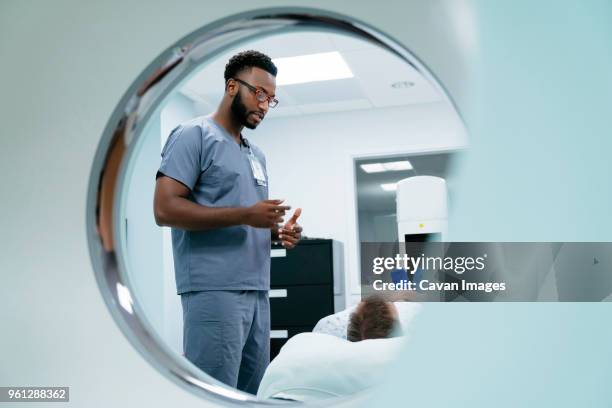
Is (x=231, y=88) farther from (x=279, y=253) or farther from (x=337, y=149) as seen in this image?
(x=337, y=149)

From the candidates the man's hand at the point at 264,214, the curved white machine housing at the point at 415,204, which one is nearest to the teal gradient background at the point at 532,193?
the man's hand at the point at 264,214

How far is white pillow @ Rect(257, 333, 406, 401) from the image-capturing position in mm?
909

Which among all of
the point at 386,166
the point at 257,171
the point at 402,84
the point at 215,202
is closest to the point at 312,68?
the point at 402,84

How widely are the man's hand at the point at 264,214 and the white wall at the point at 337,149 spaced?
258 centimetres

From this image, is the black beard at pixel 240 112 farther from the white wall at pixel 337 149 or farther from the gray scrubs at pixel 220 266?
the white wall at pixel 337 149

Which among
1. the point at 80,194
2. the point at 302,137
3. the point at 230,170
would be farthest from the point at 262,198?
the point at 302,137

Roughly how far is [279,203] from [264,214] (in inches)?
1.7

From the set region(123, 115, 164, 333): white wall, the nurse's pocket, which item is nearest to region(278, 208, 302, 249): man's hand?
the nurse's pocket

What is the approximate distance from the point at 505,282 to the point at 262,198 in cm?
90

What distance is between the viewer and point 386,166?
15.2 feet

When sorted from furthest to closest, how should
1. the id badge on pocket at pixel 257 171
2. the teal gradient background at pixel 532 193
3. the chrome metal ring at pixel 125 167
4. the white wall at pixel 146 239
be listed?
the white wall at pixel 146 239 < the id badge on pocket at pixel 257 171 < the chrome metal ring at pixel 125 167 < the teal gradient background at pixel 532 193

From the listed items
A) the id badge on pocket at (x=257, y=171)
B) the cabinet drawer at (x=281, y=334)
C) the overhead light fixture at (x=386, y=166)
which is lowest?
the cabinet drawer at (x=281, y=334)

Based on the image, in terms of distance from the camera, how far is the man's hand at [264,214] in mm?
1186

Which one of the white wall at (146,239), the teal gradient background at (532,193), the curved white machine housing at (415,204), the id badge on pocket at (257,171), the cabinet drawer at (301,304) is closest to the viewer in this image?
the teal gradient background at (532,193)
